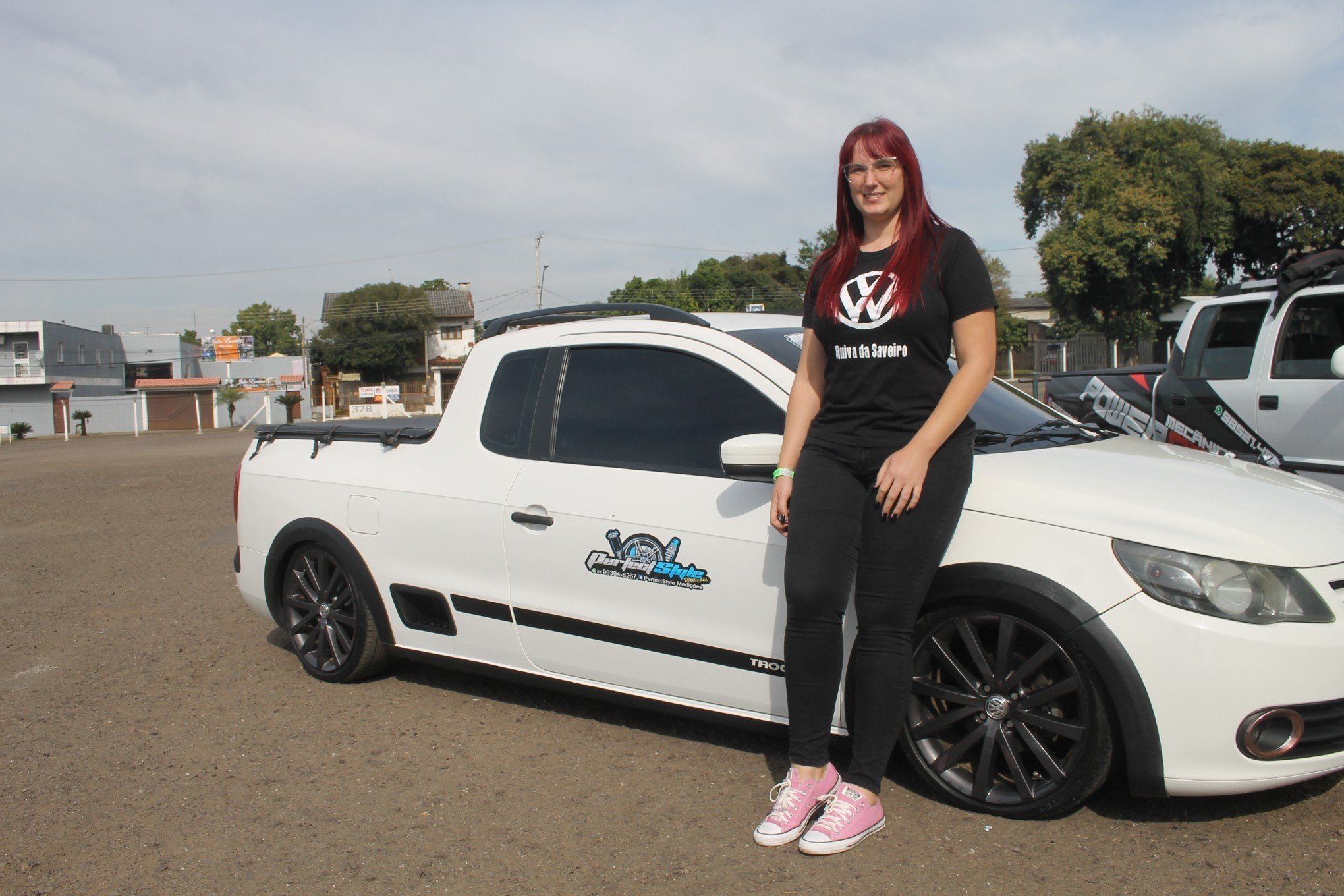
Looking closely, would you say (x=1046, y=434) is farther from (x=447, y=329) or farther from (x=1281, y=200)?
(x=447, y=329)

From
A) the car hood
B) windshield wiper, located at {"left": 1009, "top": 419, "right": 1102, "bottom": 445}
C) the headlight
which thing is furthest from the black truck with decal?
the headlight

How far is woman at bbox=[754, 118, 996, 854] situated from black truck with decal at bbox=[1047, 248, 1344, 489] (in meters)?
4.42

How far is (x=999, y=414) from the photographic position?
11.9 ft

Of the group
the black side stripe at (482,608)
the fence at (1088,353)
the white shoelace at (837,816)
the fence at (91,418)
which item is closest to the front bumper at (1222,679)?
the white shoelace at (837,816)

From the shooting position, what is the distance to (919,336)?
2863mm

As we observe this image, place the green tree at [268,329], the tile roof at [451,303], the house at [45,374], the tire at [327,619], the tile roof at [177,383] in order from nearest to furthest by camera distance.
→ 1. the tire at [327,619]
2. the house at [45,374]
3. the tile roof at [177,383]
4. the tile roof at [451,303]
5. the green tree at [268,329]

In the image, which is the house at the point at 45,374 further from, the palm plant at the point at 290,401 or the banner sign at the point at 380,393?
the banner sign at the point at 380,393

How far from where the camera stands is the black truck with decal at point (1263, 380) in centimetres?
644

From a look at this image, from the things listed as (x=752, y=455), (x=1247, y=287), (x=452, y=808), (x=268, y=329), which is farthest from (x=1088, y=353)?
(x=268, y=329)

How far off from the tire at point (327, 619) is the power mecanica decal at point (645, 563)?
4.42 feet

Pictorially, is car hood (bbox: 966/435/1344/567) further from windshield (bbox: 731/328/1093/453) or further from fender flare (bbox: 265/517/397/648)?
fender flare (bbox: 265/517/397/648)

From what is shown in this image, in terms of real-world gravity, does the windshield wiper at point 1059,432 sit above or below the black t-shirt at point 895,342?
below

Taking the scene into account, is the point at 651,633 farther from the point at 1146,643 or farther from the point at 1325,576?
the point at 1325,576

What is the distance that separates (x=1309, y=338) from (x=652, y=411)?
17.1 ft
